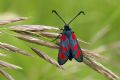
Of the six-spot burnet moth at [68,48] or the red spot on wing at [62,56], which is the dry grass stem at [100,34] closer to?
the six-spot burnet moth at [68,48]

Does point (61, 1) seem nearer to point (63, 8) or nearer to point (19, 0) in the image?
point (63, 8)

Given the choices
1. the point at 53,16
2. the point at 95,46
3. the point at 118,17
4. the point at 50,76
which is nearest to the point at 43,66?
the point at 50,76

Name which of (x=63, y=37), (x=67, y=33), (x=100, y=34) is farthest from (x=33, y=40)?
(x=100, y=34)

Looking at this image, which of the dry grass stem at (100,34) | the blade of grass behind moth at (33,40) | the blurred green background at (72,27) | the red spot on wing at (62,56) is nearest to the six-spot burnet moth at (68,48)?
the red spot on wing at (62,56)

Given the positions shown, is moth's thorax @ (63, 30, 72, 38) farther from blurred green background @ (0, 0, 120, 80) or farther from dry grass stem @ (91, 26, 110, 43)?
dry grass stem @ (91, 26, 110, 43)

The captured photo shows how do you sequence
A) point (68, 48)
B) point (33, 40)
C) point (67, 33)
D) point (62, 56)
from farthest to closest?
point (67, 33)
point (68, 48)
point (62, 56)
point (33, 40)

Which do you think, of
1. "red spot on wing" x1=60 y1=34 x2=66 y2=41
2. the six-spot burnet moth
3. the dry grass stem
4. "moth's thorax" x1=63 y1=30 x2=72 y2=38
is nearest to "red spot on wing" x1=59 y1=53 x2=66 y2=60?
the six-spot burnet moth

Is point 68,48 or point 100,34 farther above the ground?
point 68,48

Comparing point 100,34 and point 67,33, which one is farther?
point 100,34

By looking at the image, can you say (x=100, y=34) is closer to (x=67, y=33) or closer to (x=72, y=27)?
(x=72, y=27)
